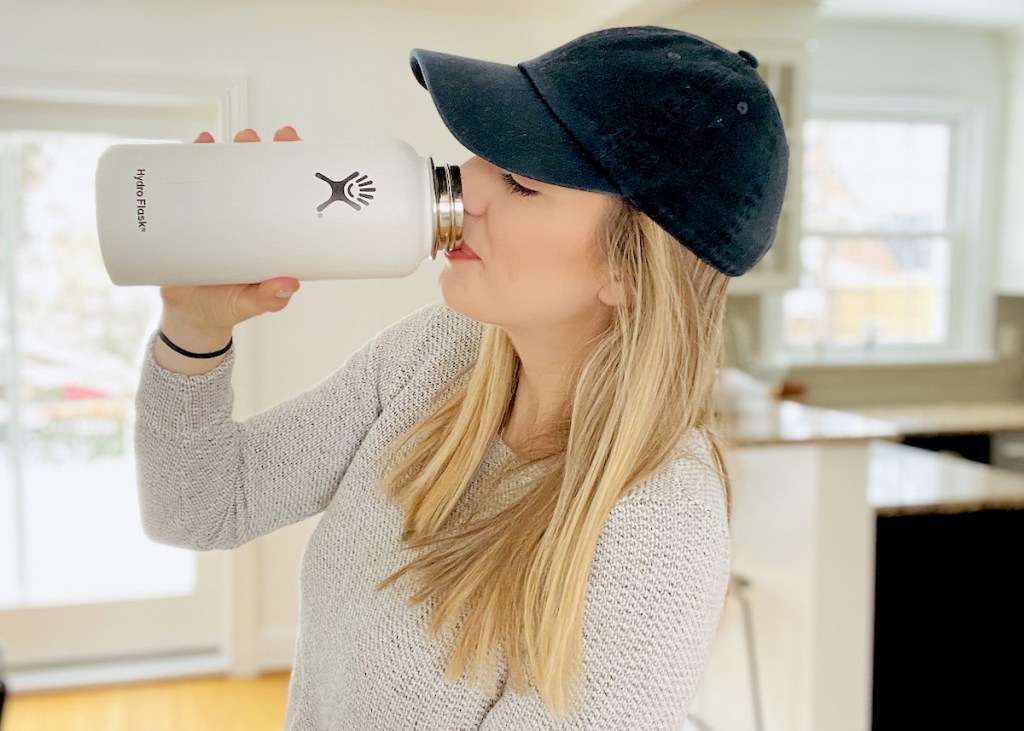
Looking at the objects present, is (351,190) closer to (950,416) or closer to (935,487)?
(935,487)

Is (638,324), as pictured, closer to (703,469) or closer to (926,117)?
(703,469)

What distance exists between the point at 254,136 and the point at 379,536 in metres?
0.29

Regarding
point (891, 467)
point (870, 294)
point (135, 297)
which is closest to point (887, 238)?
point (870, 294)

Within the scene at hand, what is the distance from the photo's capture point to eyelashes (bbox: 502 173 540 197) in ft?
1.88

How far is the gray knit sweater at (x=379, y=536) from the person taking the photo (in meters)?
0.58

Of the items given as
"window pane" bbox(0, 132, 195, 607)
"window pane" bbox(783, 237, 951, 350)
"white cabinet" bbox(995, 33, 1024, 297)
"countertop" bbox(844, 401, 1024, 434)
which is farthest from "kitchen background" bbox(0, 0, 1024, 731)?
"white cabinet" bbox(995, 33, 1024, 297)

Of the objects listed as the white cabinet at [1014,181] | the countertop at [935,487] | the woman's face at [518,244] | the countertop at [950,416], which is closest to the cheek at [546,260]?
the woman's face at [518,244]

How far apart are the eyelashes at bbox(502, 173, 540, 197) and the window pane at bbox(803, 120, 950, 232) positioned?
307 centimetres

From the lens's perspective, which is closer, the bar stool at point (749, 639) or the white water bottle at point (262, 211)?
the white water bottle at point (262, 211)

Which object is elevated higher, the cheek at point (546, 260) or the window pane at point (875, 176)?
the window pane at point (875, 176)

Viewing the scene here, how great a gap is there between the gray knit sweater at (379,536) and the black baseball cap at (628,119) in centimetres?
15

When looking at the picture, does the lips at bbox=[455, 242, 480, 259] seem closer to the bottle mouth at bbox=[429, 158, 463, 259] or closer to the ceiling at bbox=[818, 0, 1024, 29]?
the bottle mouth at bbox=[429, 158, 463, 259]

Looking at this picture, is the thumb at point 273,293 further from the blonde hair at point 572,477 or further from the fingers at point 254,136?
the blonde hair at point 572,477

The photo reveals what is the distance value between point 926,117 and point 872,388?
98cm
